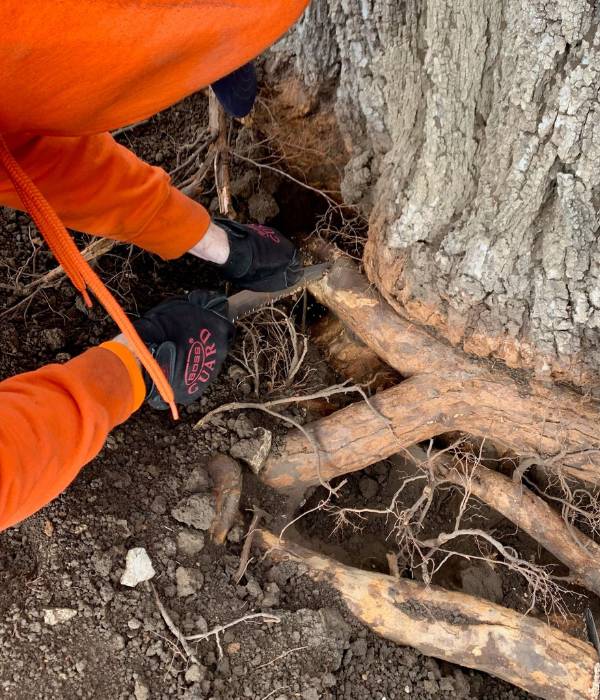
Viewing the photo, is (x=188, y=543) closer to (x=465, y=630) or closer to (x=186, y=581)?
(x=186, y=581)

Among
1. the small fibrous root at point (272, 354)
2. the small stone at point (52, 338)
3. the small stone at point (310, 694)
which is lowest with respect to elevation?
the small stone at point (310, 694)

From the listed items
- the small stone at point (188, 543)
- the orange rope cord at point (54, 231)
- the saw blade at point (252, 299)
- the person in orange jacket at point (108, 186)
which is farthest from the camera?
the saw blade at point (252, 299)

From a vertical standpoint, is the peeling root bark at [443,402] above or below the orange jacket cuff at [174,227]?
below

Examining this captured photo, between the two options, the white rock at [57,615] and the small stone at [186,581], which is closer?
the white rock at [57,615]

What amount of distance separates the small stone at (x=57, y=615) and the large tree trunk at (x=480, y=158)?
1.07 metres

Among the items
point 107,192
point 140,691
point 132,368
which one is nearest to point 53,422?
point 132,368

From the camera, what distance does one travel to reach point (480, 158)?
4.26 ft

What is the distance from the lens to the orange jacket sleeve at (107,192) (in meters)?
1.18

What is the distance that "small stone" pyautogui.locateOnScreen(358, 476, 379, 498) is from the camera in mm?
2107

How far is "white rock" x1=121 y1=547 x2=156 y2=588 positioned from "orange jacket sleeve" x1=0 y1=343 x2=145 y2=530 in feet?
1.31

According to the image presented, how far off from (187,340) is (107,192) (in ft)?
1.37

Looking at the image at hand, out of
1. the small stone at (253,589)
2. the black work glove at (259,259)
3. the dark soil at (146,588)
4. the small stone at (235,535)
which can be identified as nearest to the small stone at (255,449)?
the dark soil at (146,588)

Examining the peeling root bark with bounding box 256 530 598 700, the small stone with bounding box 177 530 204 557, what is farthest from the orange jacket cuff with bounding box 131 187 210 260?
the peeling root bark with bounding box 256 530 598 700

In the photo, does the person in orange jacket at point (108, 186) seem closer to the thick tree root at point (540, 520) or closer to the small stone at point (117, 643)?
the small stone at point (117, 643)
